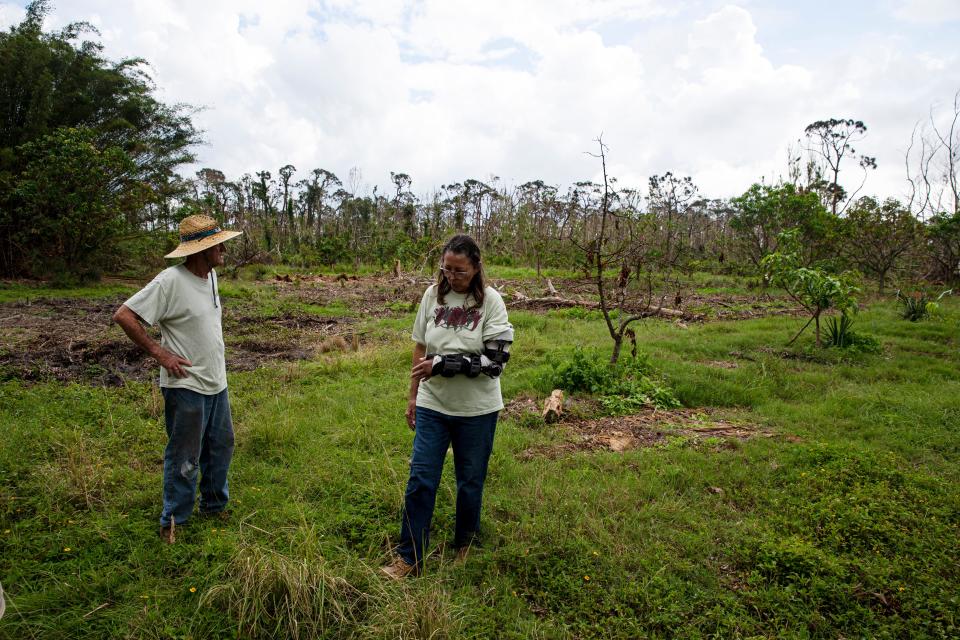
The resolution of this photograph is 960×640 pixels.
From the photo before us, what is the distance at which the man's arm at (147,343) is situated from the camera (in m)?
2.43

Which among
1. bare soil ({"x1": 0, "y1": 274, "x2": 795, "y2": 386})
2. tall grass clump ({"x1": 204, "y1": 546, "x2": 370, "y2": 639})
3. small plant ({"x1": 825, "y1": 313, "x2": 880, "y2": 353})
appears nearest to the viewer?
tall grass clump ({"x1": 204, "y1": 546, "x2": 370, "y2": 639})

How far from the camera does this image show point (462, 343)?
2.43m

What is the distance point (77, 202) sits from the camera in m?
11.9

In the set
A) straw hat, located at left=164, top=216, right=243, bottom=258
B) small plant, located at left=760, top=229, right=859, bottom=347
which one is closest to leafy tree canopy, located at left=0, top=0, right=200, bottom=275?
straw hat, located at left=164, top=216, right=243, bottom=258

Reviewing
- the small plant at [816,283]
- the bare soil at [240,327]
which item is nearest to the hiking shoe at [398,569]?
the bare soil at [240,327]

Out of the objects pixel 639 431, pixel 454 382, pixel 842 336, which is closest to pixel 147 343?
pixel 454 382

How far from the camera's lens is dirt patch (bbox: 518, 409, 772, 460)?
4.21m

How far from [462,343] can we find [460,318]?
13 cm

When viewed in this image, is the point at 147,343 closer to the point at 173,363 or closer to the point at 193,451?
the point at 173,363

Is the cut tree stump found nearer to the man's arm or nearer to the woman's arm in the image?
the woman's arm

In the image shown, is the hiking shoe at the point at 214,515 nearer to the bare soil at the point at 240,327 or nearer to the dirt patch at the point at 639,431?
the dirt patch at the point at 639,431

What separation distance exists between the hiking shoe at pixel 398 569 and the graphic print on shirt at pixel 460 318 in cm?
118

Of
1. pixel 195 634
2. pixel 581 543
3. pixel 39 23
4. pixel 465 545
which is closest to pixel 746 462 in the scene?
pixel 581 543

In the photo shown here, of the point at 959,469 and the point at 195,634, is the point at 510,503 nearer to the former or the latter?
the point at 195,634
